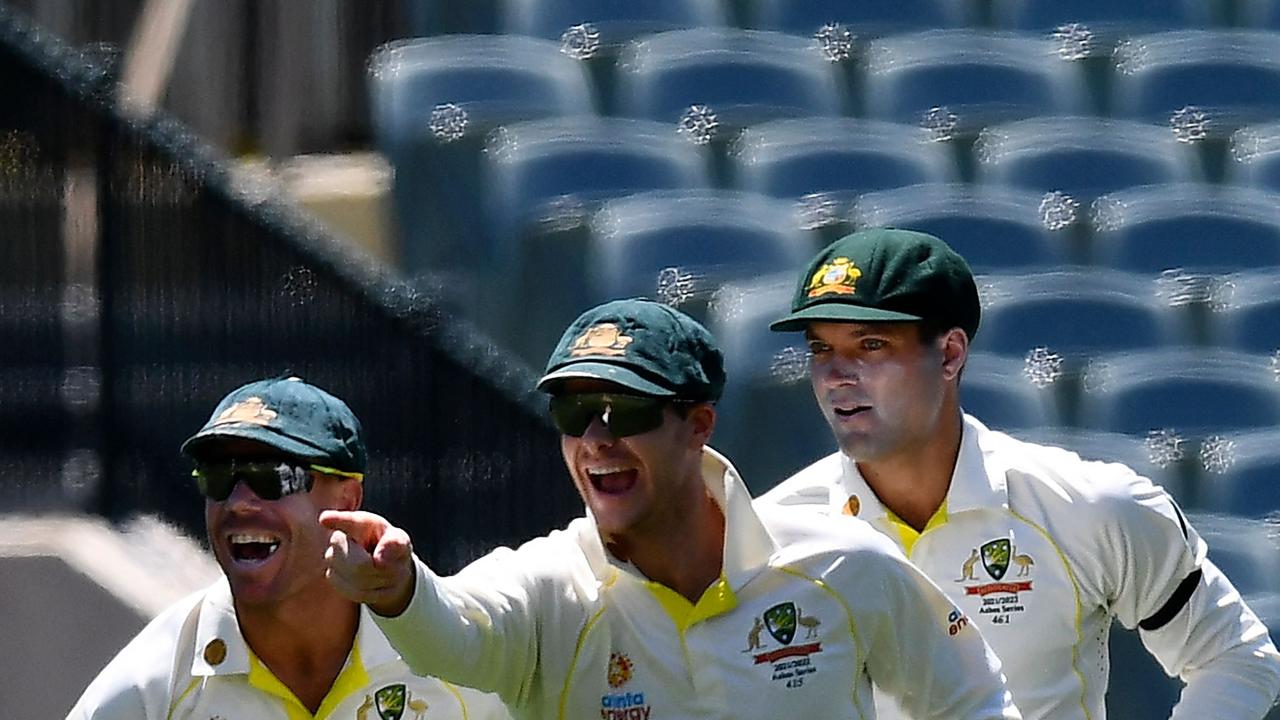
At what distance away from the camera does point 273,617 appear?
3.18 m

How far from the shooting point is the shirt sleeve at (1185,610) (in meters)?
3.71

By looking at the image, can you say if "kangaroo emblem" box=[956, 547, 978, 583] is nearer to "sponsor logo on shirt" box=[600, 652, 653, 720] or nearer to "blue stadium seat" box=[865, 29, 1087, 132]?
"sponsor logo on shirt" box=[600, 652, 653, 720]

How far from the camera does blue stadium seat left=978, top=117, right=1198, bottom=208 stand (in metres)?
7.16

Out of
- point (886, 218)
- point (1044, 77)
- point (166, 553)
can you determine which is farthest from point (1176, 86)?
point (166, 553)

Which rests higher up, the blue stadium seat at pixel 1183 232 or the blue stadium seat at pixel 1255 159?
the blue stadium seat at pixel 1255 159

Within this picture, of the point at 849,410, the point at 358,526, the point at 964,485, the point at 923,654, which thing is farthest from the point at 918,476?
the point at 358,526

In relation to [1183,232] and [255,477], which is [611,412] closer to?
[255,477]

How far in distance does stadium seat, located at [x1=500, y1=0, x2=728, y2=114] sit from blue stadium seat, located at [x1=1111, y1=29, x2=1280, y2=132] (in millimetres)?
1437

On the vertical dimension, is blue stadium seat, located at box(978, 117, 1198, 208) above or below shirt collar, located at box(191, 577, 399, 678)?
below

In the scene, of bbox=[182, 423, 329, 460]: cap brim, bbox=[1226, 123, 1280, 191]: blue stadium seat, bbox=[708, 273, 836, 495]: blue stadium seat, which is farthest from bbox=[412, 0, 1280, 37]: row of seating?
bbox=[182, 423, 329, 460]: cap brim

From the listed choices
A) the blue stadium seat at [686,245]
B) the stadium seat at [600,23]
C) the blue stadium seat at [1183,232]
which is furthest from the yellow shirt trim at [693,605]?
the stadium seat at [600,23]

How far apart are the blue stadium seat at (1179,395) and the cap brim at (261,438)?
3.34 m

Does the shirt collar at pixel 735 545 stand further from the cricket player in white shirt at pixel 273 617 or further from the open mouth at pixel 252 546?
the open mouth at pixel 252 546

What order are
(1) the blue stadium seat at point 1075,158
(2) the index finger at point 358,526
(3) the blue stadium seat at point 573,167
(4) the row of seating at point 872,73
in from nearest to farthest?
(2) the index finger at point 358,526, (3) the blue stadium seat at point 573,167, (4) the row of seating at point 872,73, (1) the blue stadium seat at point 1075,158
